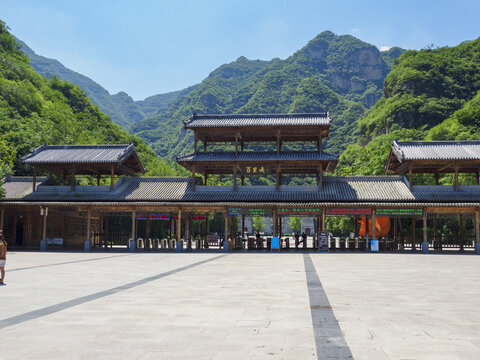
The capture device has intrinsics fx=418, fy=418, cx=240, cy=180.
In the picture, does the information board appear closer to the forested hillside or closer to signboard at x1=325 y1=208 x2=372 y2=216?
signboard at x1=325 y1=208 x2=372 y2=216

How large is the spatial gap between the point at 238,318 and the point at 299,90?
104 m

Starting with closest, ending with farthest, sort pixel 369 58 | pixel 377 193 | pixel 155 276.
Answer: pixel 155 276 → pixel 377 193 → pixel 369 58

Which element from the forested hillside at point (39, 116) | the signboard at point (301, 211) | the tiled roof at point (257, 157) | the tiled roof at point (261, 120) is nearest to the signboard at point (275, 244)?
the signboard at point (301, 211)

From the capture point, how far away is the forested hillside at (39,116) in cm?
3994

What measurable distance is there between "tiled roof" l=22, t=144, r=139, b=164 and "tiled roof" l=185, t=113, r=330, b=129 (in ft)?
17.4

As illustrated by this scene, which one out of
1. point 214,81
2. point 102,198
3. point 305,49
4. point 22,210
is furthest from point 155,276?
point 305,49

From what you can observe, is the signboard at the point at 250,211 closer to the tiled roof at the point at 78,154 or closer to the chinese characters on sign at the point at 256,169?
the chinese characters on sign at the point at 256,169

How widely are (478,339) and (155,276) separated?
31.8 feet

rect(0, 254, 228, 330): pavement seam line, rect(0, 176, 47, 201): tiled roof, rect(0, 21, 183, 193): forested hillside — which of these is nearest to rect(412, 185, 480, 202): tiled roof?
rect(0, 254, 228, 330): pavement seam line

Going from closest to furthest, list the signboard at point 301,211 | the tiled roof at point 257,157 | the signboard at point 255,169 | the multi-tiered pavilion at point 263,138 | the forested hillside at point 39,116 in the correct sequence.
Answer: the signboard at point 301,211
the tiled roof at point 257,157
the multi-tiered pavilion at point 263,138
the signboard at point 255,169
the forested hillside at point 39,116

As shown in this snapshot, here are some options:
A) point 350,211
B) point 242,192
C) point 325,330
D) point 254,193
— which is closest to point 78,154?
point 242,192

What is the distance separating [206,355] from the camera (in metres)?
4.98

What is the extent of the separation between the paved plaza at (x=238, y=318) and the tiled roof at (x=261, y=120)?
1795 centimetres

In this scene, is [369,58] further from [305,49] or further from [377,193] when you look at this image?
[377,193]
